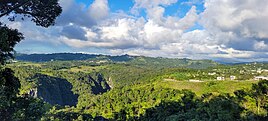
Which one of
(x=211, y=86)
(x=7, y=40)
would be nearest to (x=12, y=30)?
(x=7, y=40)

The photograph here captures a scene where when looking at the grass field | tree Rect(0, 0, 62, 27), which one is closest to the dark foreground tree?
tree Rect(0, 0, 62, 27)

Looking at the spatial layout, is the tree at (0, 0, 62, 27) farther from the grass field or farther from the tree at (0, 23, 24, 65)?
the grass field

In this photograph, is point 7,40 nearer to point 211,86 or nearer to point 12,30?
point 12,30

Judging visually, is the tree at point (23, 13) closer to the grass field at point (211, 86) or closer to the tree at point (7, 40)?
the tree at point (7, 40)

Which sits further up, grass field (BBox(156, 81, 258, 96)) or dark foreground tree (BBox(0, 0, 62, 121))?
dark foreground tree (BBox(0, 0, 62, 121))

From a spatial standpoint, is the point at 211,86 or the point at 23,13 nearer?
the point at 23,13

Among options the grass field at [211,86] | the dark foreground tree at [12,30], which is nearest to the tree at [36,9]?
the dark foreground tree at [12,30]

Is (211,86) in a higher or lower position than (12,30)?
lower

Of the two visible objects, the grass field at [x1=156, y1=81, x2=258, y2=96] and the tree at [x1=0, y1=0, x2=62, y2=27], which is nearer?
the tree at [x1=0, y1=0, x2=62, y2=27]

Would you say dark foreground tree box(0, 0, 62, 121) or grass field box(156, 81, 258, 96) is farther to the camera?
grass field box(156, 81, 258, 96)

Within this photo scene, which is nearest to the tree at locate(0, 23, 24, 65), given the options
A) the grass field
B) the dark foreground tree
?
the dark foreground tree

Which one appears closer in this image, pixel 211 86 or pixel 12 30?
pixel 12 30

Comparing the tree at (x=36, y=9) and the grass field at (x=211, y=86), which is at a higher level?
the tree at (x=36, y=9)
